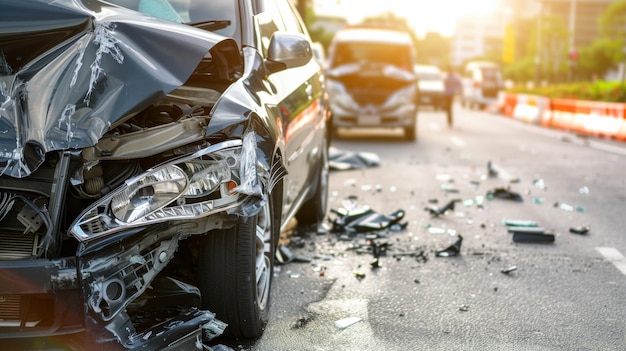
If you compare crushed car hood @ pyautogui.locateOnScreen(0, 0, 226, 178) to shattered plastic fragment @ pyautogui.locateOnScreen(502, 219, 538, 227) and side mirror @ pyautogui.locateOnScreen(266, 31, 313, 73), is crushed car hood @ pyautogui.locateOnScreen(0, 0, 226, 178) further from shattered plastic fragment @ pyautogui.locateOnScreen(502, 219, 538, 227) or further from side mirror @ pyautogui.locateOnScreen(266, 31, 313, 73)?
shattered plastic fragment @ pyautogui.locateOnScreen(502, 219, 538, 227)

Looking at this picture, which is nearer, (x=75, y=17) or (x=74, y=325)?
(x=74, y=325)

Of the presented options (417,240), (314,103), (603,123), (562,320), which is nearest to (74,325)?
(562,320)

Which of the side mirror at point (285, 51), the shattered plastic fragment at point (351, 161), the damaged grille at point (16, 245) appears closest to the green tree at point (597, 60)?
the shattered plastic fragment at point (351, 161)

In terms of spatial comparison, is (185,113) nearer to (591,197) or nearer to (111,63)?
(111,63)

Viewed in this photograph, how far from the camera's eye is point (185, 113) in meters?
3.78

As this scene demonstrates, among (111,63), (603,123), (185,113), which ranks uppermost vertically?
(111,63)

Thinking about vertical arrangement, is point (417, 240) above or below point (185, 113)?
below

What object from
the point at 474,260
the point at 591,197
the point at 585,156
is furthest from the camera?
the point at 585,156

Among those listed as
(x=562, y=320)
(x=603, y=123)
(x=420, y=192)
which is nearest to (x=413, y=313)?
(x=562, y=320)

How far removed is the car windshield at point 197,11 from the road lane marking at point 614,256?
3.14 meters

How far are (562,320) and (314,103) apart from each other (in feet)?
8.22

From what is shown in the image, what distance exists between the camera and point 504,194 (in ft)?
32.8

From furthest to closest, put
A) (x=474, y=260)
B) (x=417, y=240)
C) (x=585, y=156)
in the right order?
(x=585, y=156), (x=417, y=240), (x=474, y=260)

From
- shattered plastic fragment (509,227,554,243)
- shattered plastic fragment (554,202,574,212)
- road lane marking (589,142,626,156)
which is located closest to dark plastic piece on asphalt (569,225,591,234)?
shattered plastic fragment (509,227,554,243)
